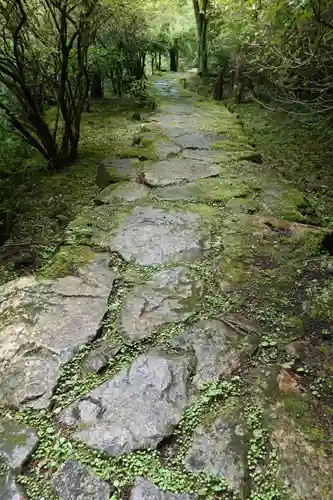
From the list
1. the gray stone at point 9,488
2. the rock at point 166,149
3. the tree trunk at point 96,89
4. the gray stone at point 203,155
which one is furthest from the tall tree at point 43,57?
the tree trunk at point 96,89

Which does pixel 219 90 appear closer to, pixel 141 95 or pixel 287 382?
pixel 141 95

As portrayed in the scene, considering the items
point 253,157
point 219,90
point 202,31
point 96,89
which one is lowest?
point 253,157

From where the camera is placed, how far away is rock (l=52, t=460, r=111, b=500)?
5.45 ft

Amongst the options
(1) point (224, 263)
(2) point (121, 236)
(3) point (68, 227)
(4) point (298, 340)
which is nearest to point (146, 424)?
(4) point (298, 340)

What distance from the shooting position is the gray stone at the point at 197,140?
238 inches

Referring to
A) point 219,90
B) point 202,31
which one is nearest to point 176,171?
point 219,90

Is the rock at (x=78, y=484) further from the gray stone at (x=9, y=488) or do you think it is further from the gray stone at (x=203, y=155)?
the gray stone at (x=203, y=155)

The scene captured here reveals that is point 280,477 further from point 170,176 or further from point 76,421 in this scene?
point 170,176

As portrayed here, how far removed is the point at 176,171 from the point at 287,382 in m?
3.28

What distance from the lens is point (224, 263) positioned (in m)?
3.19

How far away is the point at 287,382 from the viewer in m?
2.18

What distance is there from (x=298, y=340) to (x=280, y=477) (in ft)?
2.90

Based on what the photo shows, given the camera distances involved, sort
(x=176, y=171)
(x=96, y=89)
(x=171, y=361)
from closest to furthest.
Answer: (x=171, y=361), (x=176, y=171), (x=96, y=89)

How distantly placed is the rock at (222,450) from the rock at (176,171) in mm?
3074
